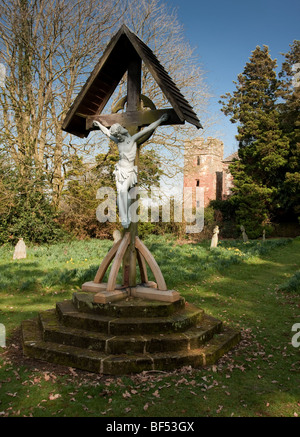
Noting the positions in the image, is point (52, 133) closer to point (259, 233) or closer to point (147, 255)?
point (147, 255)

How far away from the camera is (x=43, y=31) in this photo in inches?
617

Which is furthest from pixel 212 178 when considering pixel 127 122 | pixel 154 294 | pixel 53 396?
pixel 53 396

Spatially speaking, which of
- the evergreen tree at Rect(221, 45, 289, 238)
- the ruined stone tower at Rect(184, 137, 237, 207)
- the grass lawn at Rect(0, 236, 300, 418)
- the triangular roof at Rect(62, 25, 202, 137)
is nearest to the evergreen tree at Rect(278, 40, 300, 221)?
the evergreen tree at Rect(221, 45, 289, 238)

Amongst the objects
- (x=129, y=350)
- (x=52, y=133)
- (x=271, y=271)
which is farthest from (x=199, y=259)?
(x=52, y=133)

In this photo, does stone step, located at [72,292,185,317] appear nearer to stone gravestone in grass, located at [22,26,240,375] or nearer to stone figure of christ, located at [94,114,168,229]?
stone gravestone in grass, located at [22,26,240,375]

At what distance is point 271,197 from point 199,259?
16.2 metres

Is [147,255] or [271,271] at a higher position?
[147,255]

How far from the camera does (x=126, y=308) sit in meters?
4.37

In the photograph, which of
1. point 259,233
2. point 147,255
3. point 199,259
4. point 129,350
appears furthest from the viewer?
point 259,233

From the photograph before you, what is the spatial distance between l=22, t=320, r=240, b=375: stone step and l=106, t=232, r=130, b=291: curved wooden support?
986mm

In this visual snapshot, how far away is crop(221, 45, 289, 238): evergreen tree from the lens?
82.0 feet
